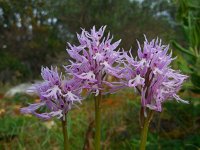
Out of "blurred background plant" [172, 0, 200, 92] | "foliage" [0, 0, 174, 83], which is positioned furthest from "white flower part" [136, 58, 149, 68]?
"foliage" [0, 0, 174, 83]

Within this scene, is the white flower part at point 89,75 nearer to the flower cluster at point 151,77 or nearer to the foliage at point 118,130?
the flower cluster at point 151,77

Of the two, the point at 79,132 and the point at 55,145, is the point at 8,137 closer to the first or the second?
the point at 55,145

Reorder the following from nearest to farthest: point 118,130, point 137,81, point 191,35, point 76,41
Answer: point 137,81
point 191,35
point 118,130
point 76,41

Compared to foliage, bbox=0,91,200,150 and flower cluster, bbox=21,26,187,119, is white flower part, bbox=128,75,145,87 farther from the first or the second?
foliage, bbox=0,91,200,150

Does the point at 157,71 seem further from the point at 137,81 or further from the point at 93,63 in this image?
the point at 93,63

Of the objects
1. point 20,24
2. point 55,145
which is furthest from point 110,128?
point 20,24

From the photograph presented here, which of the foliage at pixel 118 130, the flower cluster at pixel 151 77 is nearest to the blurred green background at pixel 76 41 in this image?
the foliage at pixel 118 130

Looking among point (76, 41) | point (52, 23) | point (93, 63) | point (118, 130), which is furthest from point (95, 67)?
point (52, 23)
